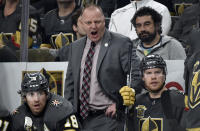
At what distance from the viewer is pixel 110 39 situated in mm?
5176

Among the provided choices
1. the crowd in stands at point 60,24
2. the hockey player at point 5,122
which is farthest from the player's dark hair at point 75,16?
the hockey player at point 5,122

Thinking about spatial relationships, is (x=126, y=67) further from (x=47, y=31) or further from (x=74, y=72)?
(x=47, y=31)

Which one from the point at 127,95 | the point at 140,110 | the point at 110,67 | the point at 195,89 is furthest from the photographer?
the point at 140,110

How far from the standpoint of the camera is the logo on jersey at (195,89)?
12.8 ft

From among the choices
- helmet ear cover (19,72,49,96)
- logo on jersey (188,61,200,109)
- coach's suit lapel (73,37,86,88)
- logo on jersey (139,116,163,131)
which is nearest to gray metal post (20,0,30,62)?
helmet ear cover (19,72,49,96)

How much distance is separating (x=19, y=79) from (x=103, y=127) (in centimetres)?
144

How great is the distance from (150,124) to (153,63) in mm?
566

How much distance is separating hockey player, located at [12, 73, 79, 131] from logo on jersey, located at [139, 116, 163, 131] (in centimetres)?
68

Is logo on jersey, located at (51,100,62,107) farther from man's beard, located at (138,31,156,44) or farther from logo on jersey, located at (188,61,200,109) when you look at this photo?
logo on jersey, located at (188,61,200,109)

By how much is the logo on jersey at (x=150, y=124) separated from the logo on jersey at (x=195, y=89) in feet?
3.55

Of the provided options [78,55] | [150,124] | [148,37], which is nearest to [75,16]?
[148,37]

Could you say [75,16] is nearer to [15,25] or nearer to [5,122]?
[15,25]

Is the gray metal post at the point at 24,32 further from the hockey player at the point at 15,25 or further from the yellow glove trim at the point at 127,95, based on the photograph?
the yellow glove trim at the point at 127,95

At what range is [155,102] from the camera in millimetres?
5137
